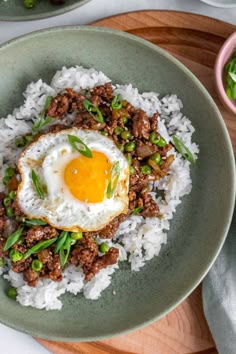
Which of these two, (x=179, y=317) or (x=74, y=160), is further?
(x=179, y=317)

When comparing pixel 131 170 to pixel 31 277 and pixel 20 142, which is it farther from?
pixel 31 277

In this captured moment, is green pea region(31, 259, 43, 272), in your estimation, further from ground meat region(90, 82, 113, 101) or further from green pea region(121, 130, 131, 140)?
ground meat region(90, 82, 113, 101)

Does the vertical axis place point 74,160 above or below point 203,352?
above

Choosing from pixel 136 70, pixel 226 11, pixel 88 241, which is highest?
pixel 226 11

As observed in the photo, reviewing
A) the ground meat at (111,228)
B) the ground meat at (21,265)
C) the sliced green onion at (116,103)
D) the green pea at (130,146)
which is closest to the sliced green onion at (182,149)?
the green pea at (130,146)

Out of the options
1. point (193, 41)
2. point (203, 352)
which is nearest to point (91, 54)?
point (193, 41)

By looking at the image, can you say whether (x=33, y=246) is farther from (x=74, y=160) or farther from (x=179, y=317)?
(x=179, y=317)
